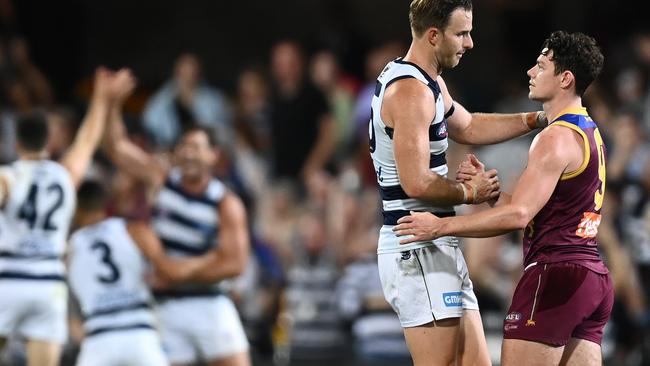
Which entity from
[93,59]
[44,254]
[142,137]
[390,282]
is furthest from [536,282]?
[93,59]

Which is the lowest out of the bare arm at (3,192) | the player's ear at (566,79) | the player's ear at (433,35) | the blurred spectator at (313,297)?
the blurred spectator at (313,297)

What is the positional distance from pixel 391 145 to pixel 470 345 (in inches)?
41.8

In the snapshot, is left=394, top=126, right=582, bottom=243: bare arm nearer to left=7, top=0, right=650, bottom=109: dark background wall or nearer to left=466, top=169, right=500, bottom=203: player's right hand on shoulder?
left=466, top=169, right=500, bottom=203: player's right hand on shoulder

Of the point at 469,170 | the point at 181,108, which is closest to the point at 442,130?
the point at 469,170

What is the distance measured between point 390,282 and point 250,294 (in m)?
6.11

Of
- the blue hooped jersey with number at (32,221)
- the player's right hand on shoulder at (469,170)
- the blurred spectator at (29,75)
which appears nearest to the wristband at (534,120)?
the player's right hand on shoulder at (469,170)

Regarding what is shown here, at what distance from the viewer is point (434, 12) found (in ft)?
18.9

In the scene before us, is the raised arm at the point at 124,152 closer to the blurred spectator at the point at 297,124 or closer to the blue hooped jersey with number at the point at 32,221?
the blue hooped jersey with number at the point at 32,221

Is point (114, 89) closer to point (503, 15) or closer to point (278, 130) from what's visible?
point (278, 130)

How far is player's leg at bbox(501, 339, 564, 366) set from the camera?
5742mm

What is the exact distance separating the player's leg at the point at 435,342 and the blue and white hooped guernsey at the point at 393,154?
1.29 ft

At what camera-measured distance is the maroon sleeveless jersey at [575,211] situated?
579 centimetres

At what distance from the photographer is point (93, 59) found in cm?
1611

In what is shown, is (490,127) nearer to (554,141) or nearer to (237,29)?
(554,141)
